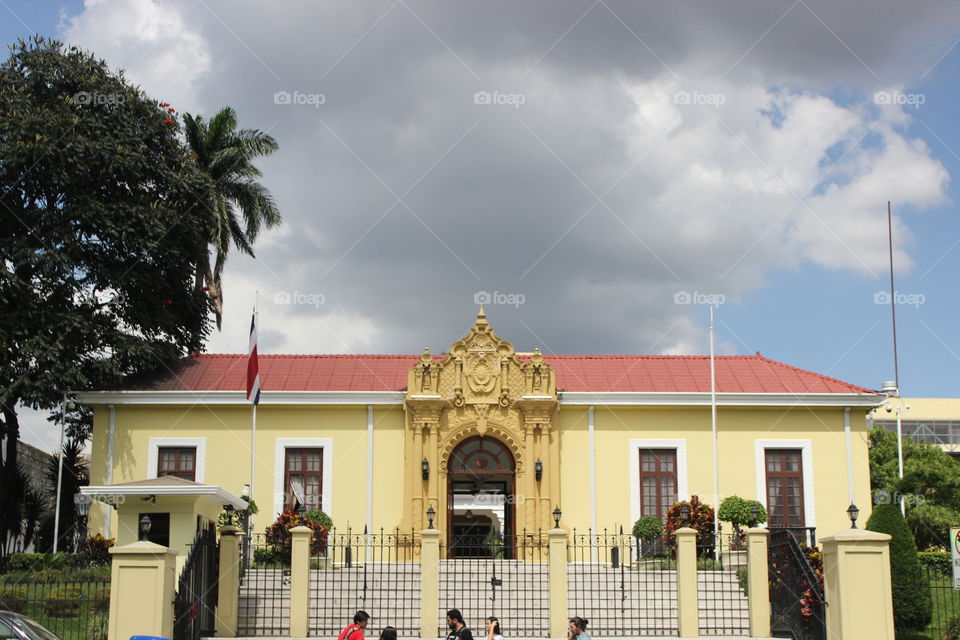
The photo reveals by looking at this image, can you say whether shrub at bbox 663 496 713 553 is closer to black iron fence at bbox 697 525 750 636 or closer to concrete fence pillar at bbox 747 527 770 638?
black iron fence at bbox 697 525 750 636

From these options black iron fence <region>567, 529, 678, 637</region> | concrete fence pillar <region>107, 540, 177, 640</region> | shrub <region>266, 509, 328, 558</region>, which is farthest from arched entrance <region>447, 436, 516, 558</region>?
concrete fence pillar <region>107, 540, 177, 640</region>

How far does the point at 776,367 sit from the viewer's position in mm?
27625

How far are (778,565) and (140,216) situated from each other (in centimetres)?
1721

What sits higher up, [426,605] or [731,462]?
[731,462]

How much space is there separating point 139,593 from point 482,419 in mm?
12021

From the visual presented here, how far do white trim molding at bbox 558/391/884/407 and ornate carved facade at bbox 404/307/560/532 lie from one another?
911 mm

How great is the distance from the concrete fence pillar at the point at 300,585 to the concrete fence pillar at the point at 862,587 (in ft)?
26.0

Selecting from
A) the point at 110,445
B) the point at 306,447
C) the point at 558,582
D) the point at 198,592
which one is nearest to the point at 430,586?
the point at 558,582

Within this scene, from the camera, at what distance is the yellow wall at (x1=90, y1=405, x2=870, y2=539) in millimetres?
24797

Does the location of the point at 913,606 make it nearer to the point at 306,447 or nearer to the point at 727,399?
the point at 727,399

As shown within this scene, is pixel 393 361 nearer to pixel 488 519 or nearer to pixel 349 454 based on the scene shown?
pixel 349 454

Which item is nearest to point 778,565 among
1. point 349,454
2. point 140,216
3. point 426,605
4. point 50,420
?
point 426,605

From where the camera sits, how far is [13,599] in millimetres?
16562

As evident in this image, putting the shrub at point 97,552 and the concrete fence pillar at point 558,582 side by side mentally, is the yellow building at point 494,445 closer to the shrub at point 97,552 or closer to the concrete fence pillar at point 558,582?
the shrub at point 97,552
